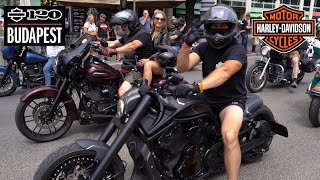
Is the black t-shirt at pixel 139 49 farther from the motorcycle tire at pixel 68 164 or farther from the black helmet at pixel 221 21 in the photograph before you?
the motorcycle tire at pixel 68 164

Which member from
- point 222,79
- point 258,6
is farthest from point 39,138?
point 258,6

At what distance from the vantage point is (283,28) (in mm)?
8438

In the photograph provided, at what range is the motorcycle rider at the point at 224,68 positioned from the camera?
3.07 metres

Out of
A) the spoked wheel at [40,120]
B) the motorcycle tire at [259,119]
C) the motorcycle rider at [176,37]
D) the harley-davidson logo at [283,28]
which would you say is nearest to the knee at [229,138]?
the motorcycle tire at [259,119]

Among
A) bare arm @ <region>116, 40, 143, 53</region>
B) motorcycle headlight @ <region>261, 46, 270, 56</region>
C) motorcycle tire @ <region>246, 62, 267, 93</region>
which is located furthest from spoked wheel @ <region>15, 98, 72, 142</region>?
motorcycle headlight @ <region>261, 46, 270, 56</region>

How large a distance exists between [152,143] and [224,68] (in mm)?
921

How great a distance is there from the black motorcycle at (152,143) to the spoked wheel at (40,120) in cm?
200

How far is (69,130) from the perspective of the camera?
5.29 m

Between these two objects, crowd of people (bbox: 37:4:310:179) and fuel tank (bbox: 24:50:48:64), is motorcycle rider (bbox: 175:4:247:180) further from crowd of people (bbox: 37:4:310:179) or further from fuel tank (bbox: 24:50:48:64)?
fuel tank (bbox: 24:50:48:64)

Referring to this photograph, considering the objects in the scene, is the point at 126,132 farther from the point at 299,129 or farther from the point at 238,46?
the point at 299,129

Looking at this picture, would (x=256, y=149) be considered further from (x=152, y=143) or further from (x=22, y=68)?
(x=22, y=68)

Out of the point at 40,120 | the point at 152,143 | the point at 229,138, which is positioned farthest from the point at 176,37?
the point at 152,143

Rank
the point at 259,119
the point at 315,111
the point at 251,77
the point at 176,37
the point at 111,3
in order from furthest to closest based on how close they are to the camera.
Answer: the point at 111,3 < the point at 176,37 < the point at 251,77 < the point at 315,111 < the point at 259,119

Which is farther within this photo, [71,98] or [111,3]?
[111,3]
